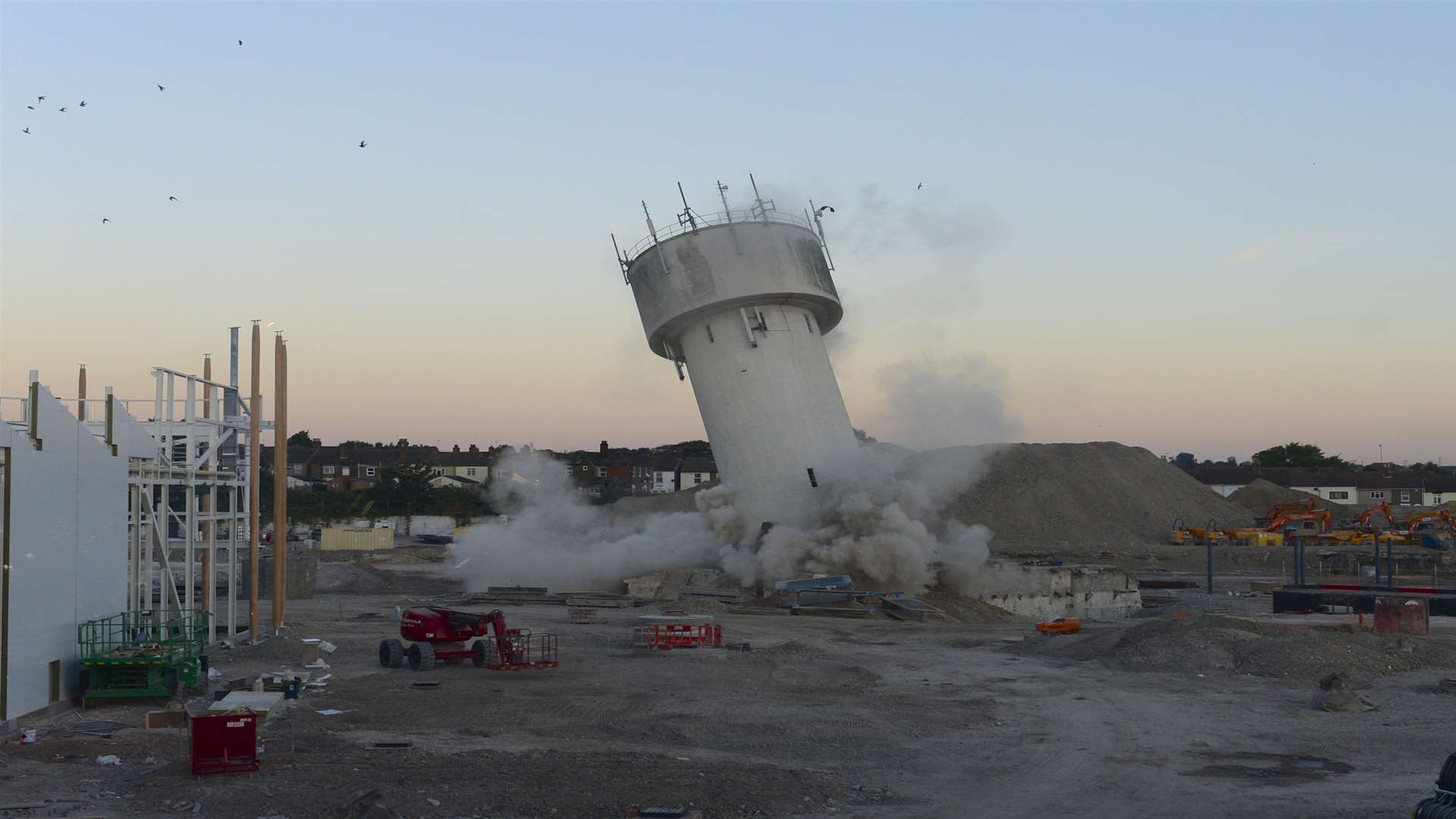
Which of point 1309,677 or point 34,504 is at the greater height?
point 34,504

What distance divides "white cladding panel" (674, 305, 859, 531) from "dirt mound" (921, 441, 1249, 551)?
19429mm

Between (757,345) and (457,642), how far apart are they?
1838cm

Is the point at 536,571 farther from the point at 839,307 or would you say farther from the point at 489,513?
the point at 489,513

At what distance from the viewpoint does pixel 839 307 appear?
43188 mm

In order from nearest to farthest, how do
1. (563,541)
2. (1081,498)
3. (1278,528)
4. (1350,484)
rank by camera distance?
(563,541)
(1278,528)
(1081,498)
(1350,484)

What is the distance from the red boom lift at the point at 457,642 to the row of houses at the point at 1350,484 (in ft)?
319

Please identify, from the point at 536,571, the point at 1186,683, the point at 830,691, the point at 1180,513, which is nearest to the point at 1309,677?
the point at 1186,683

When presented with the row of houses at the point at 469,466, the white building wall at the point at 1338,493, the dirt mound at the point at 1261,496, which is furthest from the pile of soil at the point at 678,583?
the white building wall at the point at 1338,493

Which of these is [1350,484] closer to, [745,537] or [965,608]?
[965,608]

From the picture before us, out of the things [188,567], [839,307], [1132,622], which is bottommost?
[1132,622]

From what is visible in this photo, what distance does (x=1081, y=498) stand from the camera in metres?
71.8

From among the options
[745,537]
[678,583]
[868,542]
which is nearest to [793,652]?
[868,542]

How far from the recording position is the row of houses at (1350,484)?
111625 millimetres

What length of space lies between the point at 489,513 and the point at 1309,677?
63.3 meters
